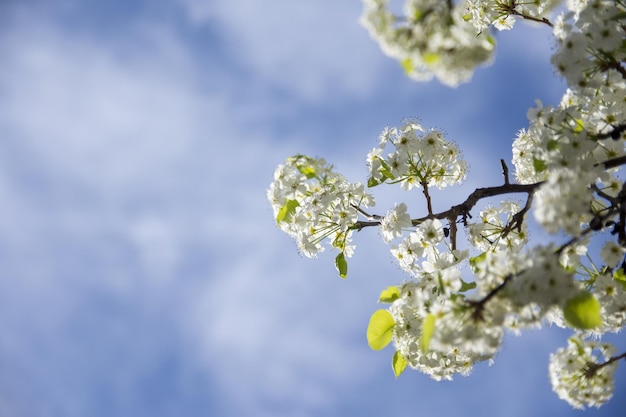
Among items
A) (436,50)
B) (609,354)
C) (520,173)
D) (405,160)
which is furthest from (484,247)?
(436,50)

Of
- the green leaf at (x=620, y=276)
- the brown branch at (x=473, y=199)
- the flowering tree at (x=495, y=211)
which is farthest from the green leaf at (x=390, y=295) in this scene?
the green leaf at (x=620, y=276)

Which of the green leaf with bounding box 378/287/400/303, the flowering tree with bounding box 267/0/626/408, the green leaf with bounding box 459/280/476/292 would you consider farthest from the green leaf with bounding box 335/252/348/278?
the green leaf with bounding box 459/280/476/292

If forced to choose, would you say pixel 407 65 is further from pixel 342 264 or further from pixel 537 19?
pixel 537 19

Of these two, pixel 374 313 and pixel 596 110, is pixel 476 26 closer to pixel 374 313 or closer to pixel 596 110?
pixel 596 110

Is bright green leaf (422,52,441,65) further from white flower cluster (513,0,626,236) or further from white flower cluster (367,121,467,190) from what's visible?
white flower cluster (367,121,467,190)

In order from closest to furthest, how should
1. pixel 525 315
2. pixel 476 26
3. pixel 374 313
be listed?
pixel 525 315 → pixel 374 313 → pixel 476 26

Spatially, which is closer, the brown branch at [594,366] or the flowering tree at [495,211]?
the flowering tree at [495,211]

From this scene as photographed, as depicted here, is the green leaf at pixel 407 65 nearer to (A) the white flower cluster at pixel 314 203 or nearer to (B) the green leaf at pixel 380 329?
(A) the white flower cluster at pixel 314 203
